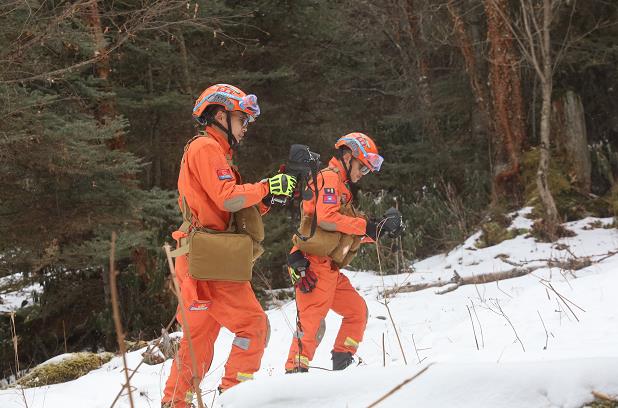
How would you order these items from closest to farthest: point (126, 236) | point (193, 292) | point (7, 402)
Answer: point (193, 292), point (7, 402), point (126, 236)

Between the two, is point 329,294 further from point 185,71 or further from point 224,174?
point 185,71

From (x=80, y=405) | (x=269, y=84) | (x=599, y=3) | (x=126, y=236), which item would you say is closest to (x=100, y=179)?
(x=126, y=236)

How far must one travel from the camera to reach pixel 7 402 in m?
4.93

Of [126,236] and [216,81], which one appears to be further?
[216,81]

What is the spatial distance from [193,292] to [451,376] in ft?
7.81

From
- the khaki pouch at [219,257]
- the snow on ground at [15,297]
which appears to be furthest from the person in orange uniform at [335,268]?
the snow on ground at [15,297]

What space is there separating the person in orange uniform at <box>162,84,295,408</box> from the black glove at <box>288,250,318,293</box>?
0.87m

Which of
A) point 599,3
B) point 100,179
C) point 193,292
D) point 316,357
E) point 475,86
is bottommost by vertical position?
point 316,357

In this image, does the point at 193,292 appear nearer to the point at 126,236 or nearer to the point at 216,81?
the point at 126,236

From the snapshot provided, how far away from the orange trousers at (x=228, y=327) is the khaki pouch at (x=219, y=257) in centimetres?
11

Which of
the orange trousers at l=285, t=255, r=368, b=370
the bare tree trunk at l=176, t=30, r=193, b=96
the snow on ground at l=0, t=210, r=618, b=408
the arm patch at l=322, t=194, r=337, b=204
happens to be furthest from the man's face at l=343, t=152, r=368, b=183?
the bare tree trunk at l=176, t=30, r=193, b=96

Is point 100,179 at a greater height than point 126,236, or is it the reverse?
point 100,179

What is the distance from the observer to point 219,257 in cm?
374

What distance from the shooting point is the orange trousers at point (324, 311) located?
187 inches
